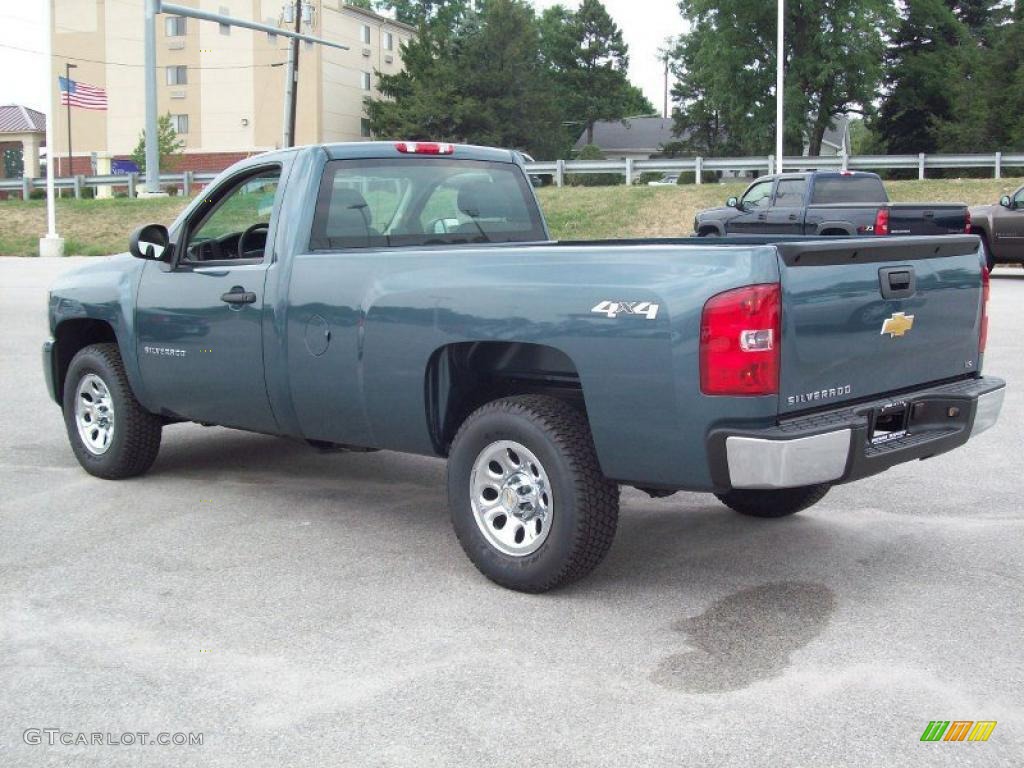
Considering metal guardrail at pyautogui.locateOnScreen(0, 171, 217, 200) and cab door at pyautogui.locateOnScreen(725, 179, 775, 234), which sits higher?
metal guardrail at pyautogui.locateOnScreen(0, 171, 217, 200)

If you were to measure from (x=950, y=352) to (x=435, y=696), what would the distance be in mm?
2723

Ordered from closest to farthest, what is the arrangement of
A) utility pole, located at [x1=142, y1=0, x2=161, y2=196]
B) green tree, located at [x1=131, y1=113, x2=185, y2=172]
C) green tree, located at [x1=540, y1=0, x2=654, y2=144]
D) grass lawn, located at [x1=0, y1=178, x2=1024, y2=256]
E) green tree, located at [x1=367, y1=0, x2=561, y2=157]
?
utility pole, located at [x1=142, y1=0, x2=161, y2=196] → grass lawn, located at [x1=0, y1=178, x2=1024, y2=256] → green tree, located at [x1=131, y1=113, x2=185, y2=172] → green tree, located at [x1=367, y1=0, x2=561, y2=157] → green tree, located at [x1=540, y1=0, x2=654, y2=144]

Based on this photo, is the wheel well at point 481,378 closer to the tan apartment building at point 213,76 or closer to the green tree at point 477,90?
the green tree at point 477,90

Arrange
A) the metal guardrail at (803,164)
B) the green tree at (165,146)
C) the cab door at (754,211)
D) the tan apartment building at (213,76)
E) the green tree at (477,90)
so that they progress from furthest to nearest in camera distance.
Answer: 1. the tan apartment building at (213,76)
2. the green tree at (477,90)
3. the green tree at (165,146)
4. the metal guardrail at (803,164)
5. the cab door at (754,211)

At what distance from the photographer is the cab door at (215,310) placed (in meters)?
6.21

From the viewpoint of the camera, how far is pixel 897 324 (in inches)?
197

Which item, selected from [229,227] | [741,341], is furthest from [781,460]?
[229,227]

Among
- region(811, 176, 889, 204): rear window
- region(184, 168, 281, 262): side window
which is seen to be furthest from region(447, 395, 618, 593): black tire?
region(811, 176, 889, 204): rear window

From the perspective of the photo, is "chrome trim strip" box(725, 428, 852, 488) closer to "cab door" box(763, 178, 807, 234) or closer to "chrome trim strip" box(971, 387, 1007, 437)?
"chrome trim strip" box(971, 387, 1007, 437)

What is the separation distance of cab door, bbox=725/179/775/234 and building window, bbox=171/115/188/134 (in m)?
55.8

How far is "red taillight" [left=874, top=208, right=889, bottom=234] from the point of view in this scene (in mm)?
20094

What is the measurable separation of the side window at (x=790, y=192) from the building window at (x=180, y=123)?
56723 millimetres

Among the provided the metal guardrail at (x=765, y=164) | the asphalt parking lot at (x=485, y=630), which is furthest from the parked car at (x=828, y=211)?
the asphalt parking lot at (x=485, y=630)

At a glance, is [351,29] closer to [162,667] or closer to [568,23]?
[568,23]
